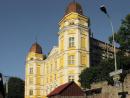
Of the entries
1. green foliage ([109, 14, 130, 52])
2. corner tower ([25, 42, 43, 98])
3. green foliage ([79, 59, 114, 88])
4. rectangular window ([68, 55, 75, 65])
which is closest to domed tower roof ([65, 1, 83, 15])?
rectangular window ([68, 55, 75, 65])

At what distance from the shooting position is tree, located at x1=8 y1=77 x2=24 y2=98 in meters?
111

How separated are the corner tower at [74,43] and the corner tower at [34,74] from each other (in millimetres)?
20415

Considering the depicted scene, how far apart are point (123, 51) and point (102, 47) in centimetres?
2424

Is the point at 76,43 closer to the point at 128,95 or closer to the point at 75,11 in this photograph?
the point at 75,11

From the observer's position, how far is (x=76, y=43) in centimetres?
6962

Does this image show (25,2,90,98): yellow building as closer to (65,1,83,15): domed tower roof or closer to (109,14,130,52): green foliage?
(65,1,83,15): domed tower roof

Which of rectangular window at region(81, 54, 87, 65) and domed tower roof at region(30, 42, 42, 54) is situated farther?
domed tower roof at region(30, 42, 42, 54)

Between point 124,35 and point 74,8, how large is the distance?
1997 cm

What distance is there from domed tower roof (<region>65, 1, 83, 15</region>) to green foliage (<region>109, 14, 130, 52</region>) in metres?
18.3

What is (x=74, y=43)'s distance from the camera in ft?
229

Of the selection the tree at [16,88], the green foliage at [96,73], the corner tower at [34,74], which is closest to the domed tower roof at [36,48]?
the corner tower at [34,74]

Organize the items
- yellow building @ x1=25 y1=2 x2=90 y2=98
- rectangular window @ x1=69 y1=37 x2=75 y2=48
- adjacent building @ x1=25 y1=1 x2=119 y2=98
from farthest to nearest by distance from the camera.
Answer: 1. rectangular window @ x1=69 y1=37 x2=75 y2=48
2. adjacent building @ x1=25 y1=1 x2=119 y2=98
3. yellow building @ x1=25 y1=2 x2=90 y2=98

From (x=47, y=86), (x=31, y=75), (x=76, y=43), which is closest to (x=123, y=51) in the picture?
(x=76, y=43)

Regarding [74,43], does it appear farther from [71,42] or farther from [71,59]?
[71,59]
